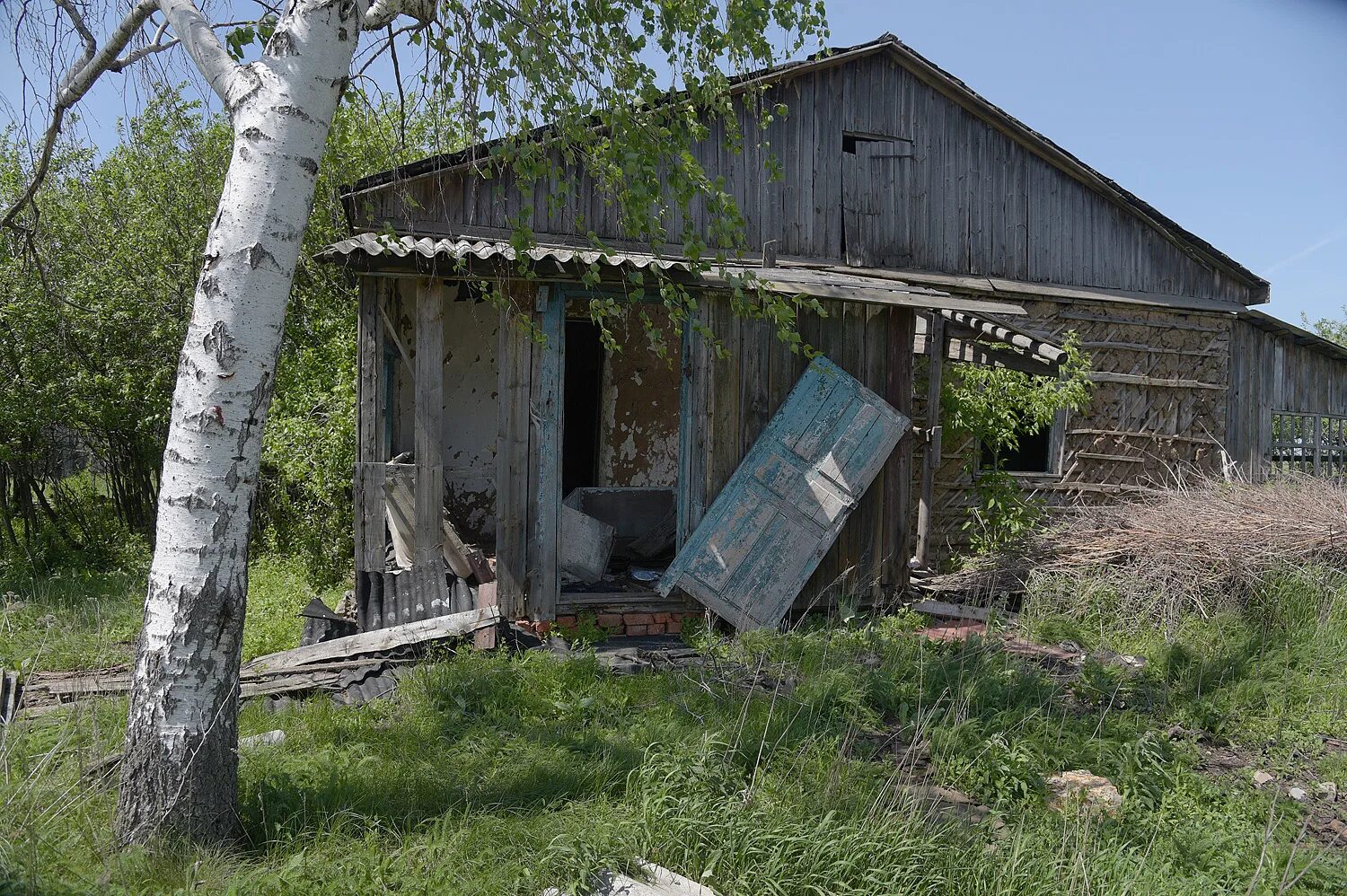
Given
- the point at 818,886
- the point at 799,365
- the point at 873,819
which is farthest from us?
the point at 799,365

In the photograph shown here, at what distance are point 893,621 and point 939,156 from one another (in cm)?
586

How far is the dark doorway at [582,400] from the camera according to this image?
10.5 meters

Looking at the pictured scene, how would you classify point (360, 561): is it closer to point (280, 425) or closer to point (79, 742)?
point (79, 742)

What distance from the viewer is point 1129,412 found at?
11.0 meters

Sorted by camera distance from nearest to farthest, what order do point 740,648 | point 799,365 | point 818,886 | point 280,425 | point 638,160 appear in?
point 818,886
point 638,160
point 740,648
point 799,365
point 280,425

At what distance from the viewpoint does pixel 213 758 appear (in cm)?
346

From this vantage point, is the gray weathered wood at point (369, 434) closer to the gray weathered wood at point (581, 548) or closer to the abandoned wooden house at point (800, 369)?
the abandoned wooden house at point (800, 369)

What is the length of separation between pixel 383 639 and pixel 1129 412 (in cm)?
898

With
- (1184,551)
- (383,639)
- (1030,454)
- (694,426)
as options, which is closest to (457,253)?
(694,426)

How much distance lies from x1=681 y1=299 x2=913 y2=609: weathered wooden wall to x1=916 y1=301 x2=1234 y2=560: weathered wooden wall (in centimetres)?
265

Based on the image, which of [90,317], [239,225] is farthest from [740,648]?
[90,317]

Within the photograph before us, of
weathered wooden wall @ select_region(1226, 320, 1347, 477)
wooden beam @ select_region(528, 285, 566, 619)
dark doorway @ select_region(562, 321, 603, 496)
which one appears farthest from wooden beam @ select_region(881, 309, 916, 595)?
weathered wooden wall @ select_region(1226, 320, 1347, 477)

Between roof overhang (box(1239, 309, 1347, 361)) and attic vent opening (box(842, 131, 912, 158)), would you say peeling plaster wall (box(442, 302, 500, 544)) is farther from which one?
roof overhang (box(1239, 309, 1347, 361))

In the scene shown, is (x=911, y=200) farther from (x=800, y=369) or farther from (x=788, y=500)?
(x=788, y=500)
